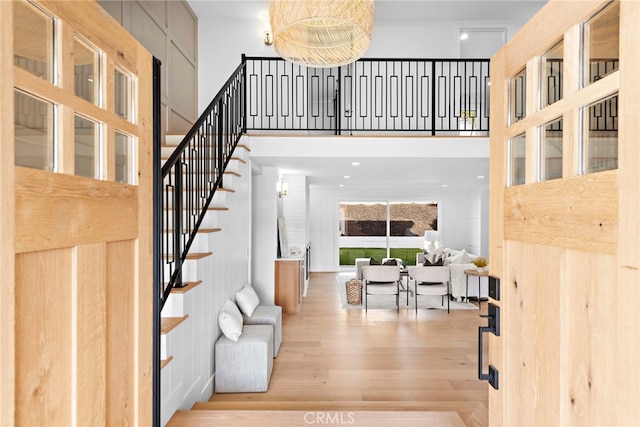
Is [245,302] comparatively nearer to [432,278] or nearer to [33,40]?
[432,278]

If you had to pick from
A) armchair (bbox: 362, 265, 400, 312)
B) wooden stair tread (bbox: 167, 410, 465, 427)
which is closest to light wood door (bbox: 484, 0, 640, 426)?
wooden stair tread (bbox: 167, 410, 465, 427)

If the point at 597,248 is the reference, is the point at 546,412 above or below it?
below

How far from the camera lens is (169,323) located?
7.72 feet

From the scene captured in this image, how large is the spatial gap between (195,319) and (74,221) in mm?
2144

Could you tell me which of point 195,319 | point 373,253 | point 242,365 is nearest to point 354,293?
point 242,365

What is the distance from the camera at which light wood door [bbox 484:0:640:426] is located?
2.50 ft

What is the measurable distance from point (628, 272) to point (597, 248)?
4.3 inches

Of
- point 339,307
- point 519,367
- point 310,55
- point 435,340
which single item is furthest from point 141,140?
point 339,307

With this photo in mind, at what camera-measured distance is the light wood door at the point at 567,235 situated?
76 cm

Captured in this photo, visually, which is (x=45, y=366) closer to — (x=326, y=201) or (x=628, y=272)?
(x=628, y=272)

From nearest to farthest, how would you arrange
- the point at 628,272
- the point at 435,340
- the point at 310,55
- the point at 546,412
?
the point at 628,272 → the point at 546,412 → the point at 310,55 → the point at 435,340

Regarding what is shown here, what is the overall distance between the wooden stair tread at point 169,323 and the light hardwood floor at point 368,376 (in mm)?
583

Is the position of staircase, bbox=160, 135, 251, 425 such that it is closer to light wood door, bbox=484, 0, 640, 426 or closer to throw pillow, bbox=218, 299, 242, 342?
throw pillow, bbox=218, 299, 242, 342

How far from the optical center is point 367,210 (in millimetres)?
10844
